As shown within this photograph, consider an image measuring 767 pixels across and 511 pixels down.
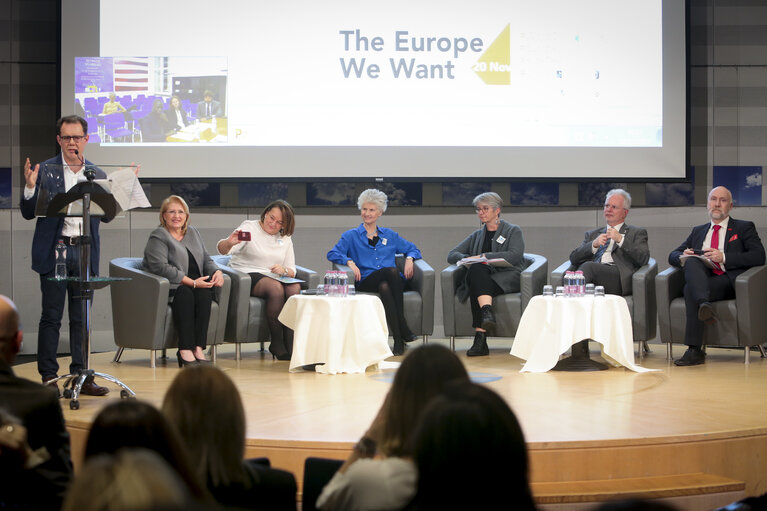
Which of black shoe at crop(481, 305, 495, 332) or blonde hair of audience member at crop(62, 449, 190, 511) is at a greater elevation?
blonde hair of audience member at crop(62, 449, 190, 511)

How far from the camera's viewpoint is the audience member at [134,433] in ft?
4.47

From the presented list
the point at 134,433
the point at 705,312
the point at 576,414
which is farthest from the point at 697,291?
the point at 134,433

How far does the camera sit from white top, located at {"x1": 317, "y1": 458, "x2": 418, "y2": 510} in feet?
5.56

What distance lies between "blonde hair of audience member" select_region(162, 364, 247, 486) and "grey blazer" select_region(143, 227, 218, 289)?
3792mm

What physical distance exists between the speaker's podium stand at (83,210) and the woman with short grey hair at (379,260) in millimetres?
2319

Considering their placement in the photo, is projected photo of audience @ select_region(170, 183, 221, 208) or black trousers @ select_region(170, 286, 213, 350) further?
projected photo of audience @ select_region(170, 183, 221, 208)

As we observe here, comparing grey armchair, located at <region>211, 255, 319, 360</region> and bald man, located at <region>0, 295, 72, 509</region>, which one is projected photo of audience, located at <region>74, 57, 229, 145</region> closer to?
grey armchair, located at <region>211, 255, 319, 360</region>

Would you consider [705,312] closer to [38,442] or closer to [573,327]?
[573,327]

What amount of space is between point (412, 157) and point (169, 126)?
193 centimetres

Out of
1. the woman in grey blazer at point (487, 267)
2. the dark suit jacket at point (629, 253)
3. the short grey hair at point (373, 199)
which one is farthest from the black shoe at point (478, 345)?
the short grey hair at point (373, 199)

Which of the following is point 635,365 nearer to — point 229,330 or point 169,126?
point 229,330

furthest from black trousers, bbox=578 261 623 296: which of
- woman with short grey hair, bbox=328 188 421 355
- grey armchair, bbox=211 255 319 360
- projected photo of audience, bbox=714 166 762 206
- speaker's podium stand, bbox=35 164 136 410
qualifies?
speaker's podium stand, bbox=35 164 136 410

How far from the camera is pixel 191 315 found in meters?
5.35

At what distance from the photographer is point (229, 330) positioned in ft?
18.9
